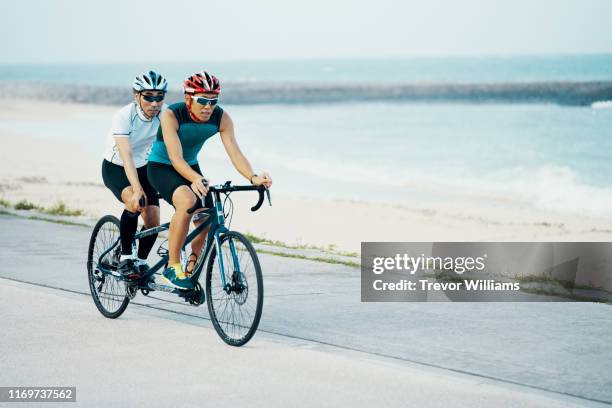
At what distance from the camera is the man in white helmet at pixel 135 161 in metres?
7.82

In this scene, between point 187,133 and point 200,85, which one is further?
point 187,133

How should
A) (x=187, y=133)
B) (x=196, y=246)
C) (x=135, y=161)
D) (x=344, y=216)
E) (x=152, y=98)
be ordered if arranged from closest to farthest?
(x=187, y=133) < (x=196, y=246) < (x=152, y=98) < (x=135, y=161) < (x=344, y=216)

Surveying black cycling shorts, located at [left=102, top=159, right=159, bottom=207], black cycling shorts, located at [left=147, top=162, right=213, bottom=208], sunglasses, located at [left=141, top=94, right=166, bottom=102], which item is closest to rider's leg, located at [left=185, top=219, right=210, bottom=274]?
black cycling shorts, located at [left=147, top=162, right=213, bottom=208]

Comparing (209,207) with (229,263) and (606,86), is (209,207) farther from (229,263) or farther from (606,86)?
(606,86)

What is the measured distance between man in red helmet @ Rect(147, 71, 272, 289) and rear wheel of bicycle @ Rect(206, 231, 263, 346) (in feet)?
0.72

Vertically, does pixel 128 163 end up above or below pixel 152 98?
below

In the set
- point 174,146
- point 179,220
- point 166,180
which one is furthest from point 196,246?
point 174,146

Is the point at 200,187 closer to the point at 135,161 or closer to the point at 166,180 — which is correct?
the point at 166,180

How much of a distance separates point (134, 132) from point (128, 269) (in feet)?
3.36

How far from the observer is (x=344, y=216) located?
18328mm

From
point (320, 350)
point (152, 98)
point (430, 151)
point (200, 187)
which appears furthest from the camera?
point (430, 151)

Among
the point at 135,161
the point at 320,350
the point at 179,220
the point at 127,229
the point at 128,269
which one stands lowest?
the point at 320,350

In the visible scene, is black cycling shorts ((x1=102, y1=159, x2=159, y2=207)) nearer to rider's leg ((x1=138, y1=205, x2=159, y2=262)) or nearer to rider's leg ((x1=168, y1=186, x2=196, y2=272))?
rider's leg ((x1=138, y1=205, x2=159, y2=262))

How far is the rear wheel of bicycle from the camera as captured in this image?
720cm
